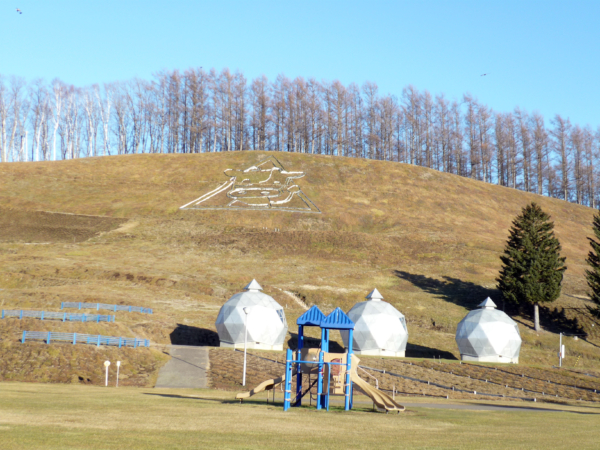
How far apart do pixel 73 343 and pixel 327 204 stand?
6305cm

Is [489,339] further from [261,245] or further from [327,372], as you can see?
[261,245]

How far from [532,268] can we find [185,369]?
3866 centimetres

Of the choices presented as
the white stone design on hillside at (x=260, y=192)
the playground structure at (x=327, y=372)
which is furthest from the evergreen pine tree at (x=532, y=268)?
the playground structure at (x=327, y=372)

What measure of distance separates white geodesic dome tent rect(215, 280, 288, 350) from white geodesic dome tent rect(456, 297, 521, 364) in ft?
50.0

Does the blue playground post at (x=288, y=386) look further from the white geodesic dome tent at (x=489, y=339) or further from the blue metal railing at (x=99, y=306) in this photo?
the blue metal railing at (x=99, y=306)

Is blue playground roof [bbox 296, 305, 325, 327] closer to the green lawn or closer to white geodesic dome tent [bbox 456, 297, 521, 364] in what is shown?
the green lawn

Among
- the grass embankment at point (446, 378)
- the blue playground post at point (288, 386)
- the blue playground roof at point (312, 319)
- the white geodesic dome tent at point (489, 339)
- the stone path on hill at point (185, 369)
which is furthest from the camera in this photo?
the white geodesic dome tent at point (489, 339)

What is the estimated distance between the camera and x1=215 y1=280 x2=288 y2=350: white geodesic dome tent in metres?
45.4

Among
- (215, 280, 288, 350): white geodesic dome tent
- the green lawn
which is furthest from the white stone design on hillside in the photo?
the green lawn

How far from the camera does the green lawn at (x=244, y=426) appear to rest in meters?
13.2

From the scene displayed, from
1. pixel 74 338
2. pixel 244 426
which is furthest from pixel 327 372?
pixel 74 338

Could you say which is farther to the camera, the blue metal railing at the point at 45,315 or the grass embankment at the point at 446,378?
the blue metal railing at the point at 45,315

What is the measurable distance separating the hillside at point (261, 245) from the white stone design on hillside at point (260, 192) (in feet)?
5.53

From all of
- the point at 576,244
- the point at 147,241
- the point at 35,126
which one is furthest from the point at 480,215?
the point at 35,126
